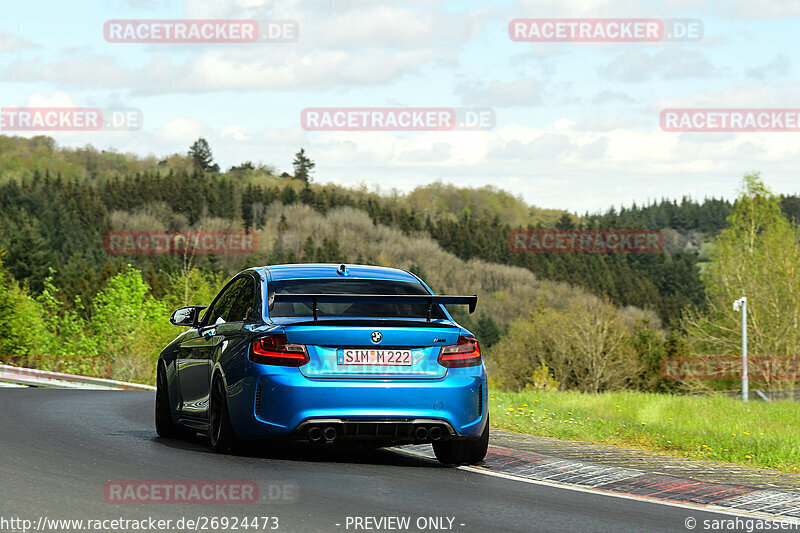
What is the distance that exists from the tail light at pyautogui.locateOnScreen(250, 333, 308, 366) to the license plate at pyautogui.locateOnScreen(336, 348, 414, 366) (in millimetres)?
295

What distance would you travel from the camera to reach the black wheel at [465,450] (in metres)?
8.95

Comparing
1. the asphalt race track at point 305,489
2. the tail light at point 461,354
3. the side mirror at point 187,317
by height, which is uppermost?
the side mirror at point 187,317

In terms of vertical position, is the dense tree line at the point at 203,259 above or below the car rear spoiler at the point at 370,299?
above

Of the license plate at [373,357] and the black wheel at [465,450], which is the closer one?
the license plate at [373,357]

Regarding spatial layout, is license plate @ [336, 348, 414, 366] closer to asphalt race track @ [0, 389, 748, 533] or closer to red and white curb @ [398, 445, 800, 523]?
asphalt race track @ [0, 389, 748, 533]

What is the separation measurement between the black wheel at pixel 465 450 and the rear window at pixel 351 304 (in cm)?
107

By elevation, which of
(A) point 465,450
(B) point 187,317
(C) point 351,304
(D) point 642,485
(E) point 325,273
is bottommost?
(D) point 642,485

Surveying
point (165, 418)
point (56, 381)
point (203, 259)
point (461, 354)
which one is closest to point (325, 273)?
point (461, 354)

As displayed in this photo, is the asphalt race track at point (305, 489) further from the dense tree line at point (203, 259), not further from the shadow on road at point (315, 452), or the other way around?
the dense tree line at point (203, 259)

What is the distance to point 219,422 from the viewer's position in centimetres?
909

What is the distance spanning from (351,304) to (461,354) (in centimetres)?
118

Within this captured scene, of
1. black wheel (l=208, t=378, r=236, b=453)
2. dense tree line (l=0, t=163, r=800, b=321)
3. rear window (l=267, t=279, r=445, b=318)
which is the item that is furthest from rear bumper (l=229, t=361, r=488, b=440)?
dense tree line (l=0, t=163, r=800, b=321)

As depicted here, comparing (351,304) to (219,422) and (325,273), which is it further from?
(219,422)

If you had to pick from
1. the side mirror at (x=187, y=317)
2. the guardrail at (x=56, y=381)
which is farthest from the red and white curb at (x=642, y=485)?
the guardrail at (x=56, y=381)
